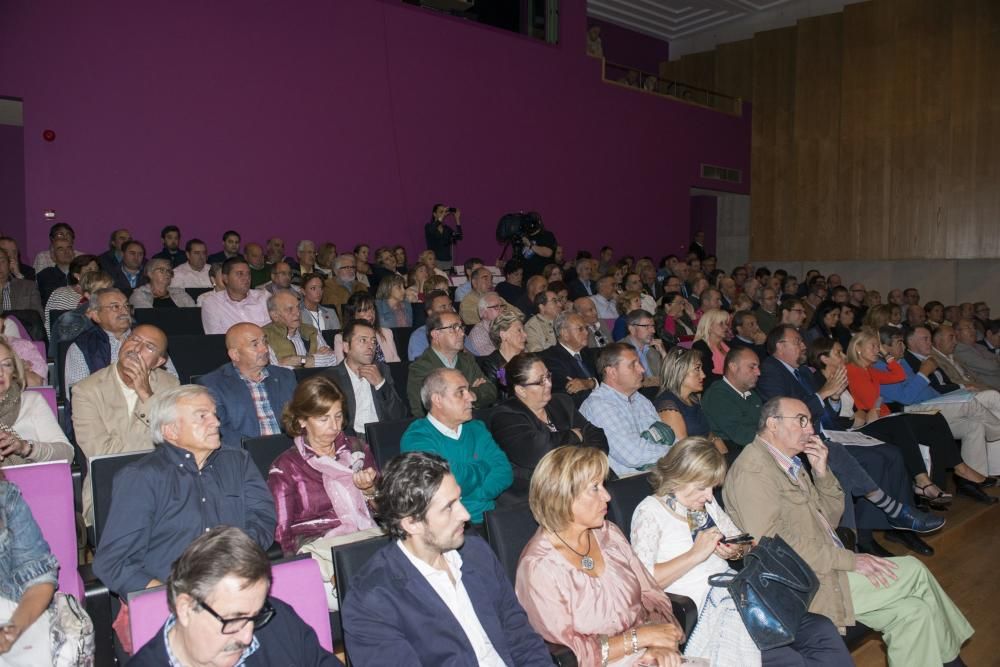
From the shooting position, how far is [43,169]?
20.2 ft

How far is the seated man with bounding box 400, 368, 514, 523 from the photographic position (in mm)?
2682

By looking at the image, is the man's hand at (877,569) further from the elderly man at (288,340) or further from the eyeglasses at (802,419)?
the elderly man at (288,340)

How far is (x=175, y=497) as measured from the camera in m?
2.06

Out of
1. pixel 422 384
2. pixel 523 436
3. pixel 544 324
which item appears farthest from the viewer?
pixel 544 324

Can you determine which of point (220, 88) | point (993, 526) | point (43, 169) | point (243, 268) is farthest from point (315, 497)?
point (220, 88)

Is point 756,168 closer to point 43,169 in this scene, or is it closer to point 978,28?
point 978,28

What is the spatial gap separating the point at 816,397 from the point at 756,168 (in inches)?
354

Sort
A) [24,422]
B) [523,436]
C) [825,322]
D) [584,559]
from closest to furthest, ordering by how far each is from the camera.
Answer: [584,559] < [24,422] < [523,436] < [825,322]

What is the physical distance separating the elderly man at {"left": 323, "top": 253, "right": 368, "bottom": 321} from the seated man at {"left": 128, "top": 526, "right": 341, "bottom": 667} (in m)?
4.56

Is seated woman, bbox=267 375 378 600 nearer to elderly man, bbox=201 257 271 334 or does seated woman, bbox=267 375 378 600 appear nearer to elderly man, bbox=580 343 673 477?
elderly man, bbox=580 343 673 477

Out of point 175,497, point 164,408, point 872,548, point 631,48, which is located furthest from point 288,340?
point 631,48

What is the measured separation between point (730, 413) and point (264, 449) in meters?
2.23

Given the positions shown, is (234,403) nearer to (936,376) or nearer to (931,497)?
(931,497)

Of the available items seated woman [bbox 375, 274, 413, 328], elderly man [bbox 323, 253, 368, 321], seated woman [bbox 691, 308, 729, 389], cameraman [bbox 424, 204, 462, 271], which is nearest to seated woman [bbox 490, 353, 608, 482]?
seated woman [bbox 691, 308, 729, 389]
